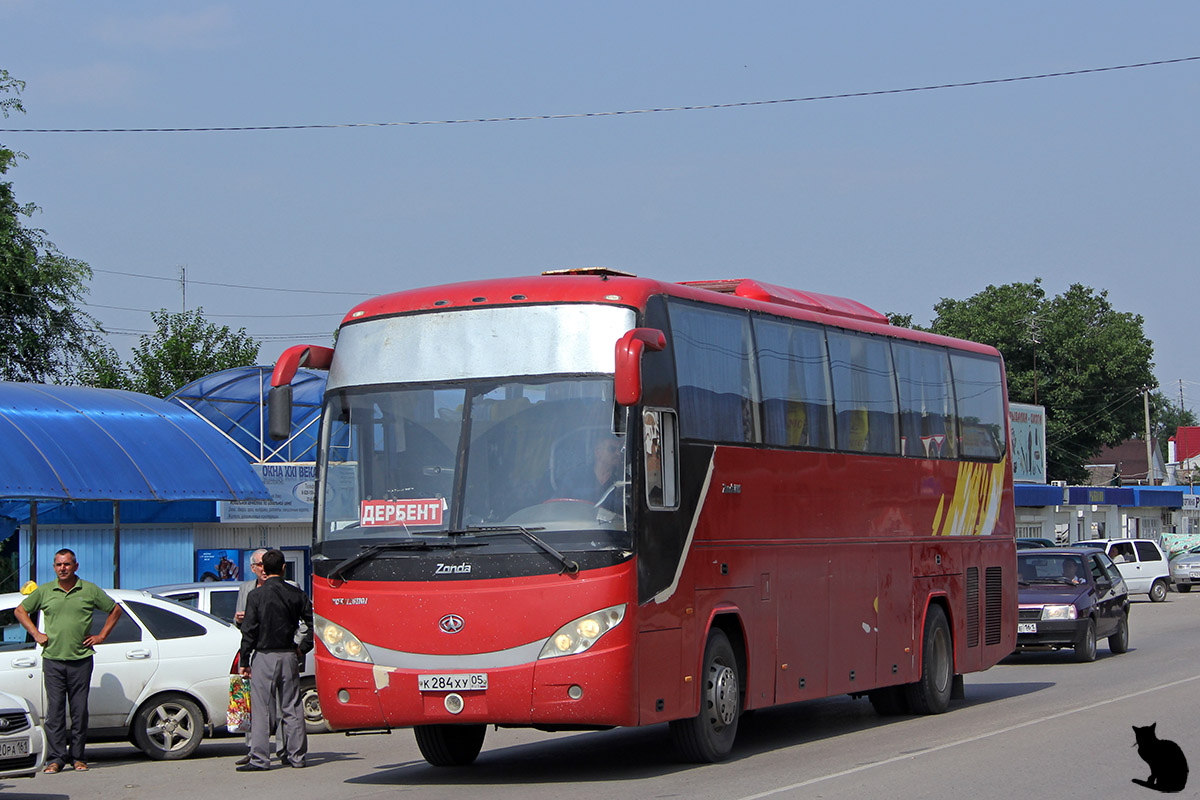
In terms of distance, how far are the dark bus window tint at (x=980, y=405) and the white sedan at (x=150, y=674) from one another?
8375 millimetres

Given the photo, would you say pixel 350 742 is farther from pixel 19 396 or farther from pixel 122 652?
pixel 19 396

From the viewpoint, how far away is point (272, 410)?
38.6 ft

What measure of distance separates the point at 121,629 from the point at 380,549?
4389mm

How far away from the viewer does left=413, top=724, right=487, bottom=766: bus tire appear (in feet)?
40.6

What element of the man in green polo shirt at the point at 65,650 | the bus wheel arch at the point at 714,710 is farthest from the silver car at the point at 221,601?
the bus wheel arch at the point at 714,710

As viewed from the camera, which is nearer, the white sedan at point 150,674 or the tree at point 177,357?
the white sedan at point 150,674

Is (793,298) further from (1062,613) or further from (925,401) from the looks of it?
(1062,613)

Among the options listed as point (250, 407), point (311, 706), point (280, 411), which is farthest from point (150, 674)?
point (250, 407)

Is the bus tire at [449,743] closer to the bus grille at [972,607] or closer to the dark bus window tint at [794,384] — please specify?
the dark bus window tint at [794,384]

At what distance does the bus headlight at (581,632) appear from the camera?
10648 mm

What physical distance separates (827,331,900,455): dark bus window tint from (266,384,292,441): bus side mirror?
5354mm

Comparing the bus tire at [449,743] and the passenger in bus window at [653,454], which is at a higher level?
the passenger in bus window at [653,454]

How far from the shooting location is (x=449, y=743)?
12547 millimetres

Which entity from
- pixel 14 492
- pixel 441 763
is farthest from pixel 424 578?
pixel 14 492
